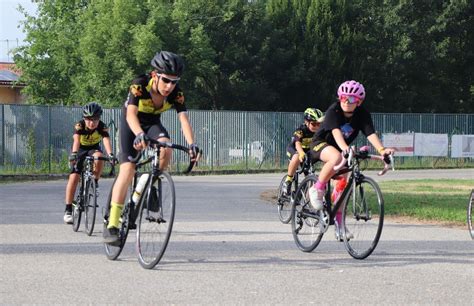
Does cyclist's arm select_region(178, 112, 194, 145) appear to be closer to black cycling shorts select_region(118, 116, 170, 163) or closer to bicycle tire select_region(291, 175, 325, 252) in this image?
black cycling shorts select_region(118, 116, 170, 163)

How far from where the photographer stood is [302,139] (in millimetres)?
13727

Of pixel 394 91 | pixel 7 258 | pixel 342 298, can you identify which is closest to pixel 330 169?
pixel 342 298

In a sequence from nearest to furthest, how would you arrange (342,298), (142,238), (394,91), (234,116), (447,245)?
(342,298)
(142,238)
(447,245)
(234,116)
(394,91)

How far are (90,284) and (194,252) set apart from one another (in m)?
2.33

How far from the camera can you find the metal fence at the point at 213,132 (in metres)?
33.2

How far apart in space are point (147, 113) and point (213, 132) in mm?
29731

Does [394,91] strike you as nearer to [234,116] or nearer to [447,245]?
[234,116]

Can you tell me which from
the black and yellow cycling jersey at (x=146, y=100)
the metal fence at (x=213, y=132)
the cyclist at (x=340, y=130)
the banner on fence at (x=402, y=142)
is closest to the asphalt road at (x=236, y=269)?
the cyclist at (x=340, y=130)

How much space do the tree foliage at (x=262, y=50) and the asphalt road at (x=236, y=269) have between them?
37481 mm

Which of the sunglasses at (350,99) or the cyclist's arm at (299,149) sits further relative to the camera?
the cyclist's arm at (299,149)

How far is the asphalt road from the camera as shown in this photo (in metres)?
7.07

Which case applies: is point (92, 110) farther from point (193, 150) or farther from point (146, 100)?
point (193, 150)

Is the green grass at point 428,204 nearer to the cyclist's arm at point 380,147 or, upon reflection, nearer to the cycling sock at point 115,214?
the cyclist's arm at point 380,147

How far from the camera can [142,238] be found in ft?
27.8
